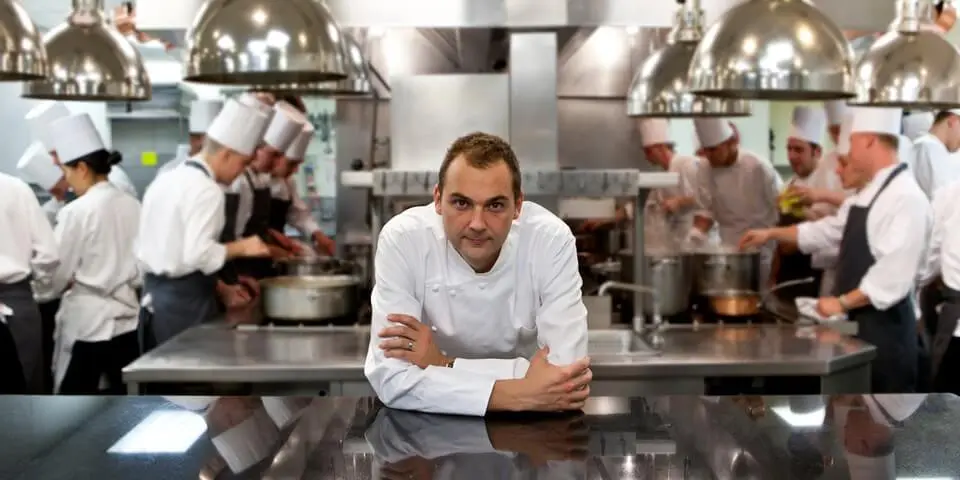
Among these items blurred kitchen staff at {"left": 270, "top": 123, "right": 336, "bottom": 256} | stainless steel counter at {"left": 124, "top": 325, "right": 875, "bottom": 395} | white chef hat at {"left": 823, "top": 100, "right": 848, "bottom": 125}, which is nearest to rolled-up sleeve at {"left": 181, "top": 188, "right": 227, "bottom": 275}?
stainless steel counter at {"left": 124, "top": 325, "right": 875, "bottom": 395}

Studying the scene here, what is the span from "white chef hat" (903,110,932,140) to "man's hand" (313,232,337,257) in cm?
370

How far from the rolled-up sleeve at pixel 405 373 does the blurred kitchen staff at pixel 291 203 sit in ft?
12.5

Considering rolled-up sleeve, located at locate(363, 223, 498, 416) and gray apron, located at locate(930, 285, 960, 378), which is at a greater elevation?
rolled-up sleeve, located at locate(363, 223, 498, 416)

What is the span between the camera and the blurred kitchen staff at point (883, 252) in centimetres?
398

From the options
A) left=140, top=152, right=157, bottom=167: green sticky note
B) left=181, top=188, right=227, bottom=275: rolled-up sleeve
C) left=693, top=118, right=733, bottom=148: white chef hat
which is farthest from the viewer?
left=140, top=152, right=157, bottom=167: green sticky note

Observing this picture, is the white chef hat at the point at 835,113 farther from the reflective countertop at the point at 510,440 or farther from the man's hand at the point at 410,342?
the man's hand at the point at 410,342

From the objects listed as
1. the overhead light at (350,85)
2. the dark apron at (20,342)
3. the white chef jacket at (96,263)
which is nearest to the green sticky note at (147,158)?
the white chef jacket at (96,263)

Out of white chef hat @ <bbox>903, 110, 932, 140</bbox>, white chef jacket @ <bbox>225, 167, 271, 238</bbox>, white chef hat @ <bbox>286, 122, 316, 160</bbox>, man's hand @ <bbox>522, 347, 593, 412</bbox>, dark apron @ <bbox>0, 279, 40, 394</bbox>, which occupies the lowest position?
dark apron @ <bbox>0, 279, 40, 394</bbox>

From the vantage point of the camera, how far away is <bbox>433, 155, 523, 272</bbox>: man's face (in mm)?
2191

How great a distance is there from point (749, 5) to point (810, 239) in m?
2.95

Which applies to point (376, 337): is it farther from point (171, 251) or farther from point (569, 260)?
point (171, 251)

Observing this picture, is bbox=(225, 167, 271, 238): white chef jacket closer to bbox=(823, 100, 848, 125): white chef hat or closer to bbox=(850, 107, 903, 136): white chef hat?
bbox=(850, 107, 903, 136): white chef hat

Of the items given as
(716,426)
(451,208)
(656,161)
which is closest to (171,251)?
(451,208)

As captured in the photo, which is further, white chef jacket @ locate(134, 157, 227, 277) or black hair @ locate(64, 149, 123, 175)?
black hair @ locate(64, 149, 123, 175)
